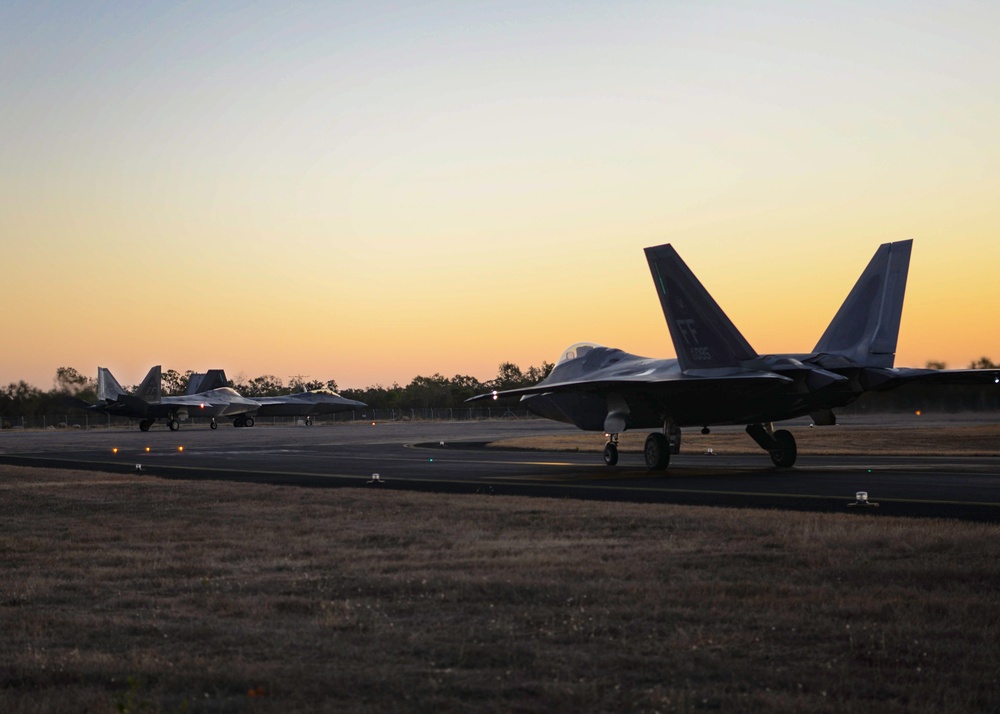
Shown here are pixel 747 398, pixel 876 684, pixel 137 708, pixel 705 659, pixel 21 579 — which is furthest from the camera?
pixel 747 398

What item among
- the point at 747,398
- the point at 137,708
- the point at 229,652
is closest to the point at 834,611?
the point at 229,652

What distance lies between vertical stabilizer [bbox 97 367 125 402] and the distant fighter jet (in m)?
15.5

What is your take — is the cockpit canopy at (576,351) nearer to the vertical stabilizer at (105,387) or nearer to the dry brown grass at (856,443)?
the dry brown grass at (856,443)

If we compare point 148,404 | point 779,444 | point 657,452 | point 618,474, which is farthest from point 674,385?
point 148,404

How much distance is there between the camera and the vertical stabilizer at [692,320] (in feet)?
71.6

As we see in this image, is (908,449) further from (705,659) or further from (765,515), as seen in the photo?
(705,659)

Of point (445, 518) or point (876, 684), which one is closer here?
point (876, 684)

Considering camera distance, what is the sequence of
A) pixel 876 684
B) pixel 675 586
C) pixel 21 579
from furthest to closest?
pixel 21 579 → pixel 675 586 → pixel 876 684

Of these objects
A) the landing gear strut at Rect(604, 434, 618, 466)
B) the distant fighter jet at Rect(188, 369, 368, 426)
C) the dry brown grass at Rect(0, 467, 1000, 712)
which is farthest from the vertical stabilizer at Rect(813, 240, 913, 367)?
the distant fighter jet at Rect(188, 369, 368, 426)

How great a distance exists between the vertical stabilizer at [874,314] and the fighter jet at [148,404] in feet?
201

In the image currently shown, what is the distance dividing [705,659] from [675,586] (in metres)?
2.30

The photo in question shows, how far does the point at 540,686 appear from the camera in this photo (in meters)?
5.34

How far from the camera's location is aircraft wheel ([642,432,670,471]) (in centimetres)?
2344

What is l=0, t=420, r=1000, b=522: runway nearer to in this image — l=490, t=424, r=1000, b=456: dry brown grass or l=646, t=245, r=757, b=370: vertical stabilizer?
l=490, t=424, r=1000, b=456: dry brown grass
